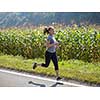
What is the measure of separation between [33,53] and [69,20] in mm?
577

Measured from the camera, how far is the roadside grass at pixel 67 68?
397 centimetres

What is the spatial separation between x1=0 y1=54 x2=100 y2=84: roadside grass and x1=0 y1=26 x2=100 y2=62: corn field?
67 mm

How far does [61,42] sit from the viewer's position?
408 centimetres

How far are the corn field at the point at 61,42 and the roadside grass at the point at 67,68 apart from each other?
0.07 metres

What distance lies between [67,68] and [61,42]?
0.31 metres

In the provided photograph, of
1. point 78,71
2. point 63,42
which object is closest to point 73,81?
point 78,71

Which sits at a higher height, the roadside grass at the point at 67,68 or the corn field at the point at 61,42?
the corn field at the point at 61,42

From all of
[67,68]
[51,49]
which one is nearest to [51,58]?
[51,49]

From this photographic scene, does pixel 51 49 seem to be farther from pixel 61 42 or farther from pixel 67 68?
pixel 67 68

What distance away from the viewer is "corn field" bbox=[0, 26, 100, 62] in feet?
13.3

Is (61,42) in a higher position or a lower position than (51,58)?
higher

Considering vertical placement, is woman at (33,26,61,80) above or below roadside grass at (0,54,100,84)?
above

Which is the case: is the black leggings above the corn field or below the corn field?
below

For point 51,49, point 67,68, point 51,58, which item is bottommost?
point 67,68
